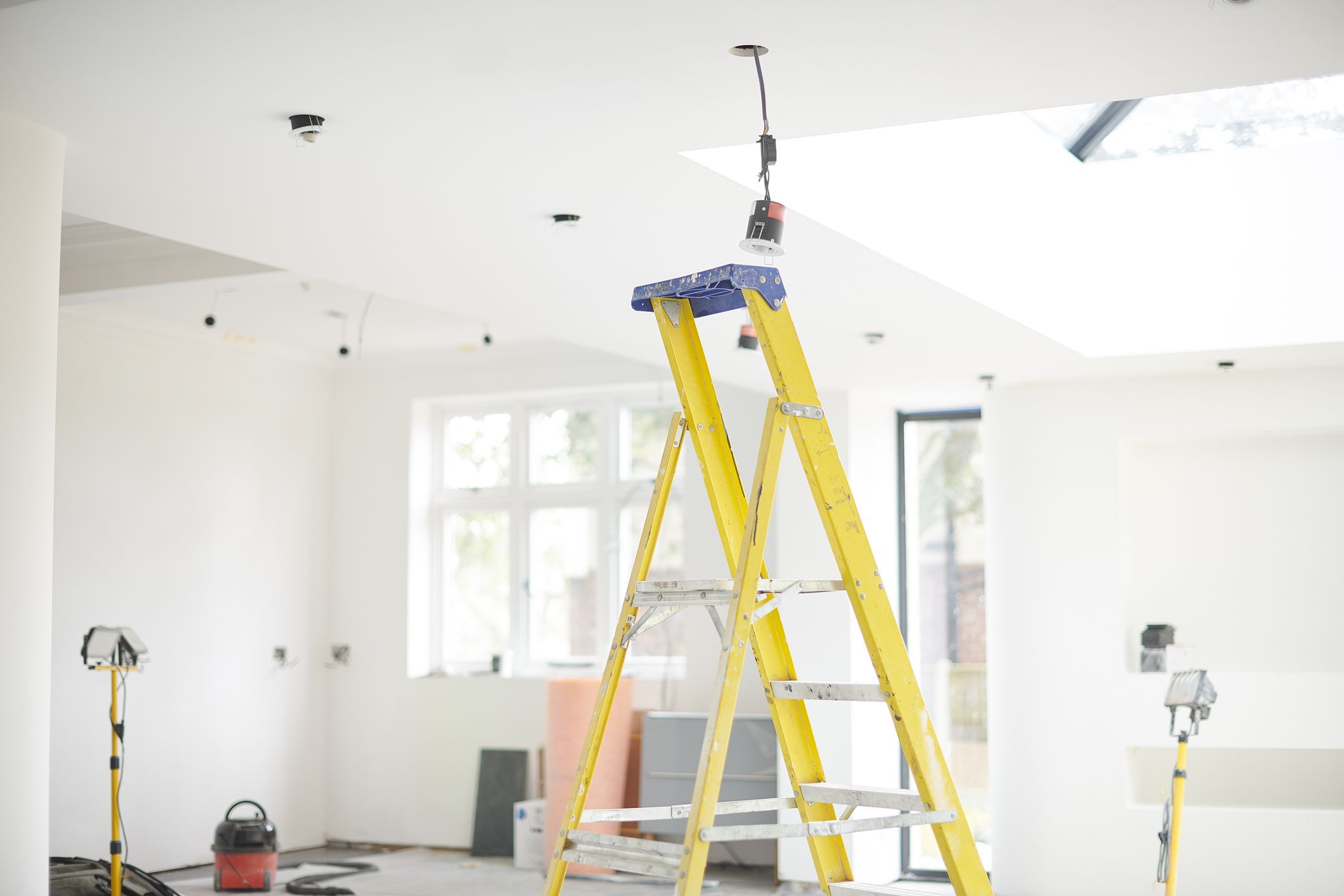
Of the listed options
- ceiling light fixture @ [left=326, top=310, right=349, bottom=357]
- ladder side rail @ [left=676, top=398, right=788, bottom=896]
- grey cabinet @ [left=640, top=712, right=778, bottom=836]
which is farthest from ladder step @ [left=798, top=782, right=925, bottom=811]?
ceiling light fixture @ [left=326, top=310, right=349, bottom=357]

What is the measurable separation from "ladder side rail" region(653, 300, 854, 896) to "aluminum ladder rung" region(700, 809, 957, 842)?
17 cm

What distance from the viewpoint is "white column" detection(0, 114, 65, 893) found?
327 cm

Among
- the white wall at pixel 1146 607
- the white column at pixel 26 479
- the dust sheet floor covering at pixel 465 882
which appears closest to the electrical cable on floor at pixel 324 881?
the dust sheet floor covering at pixel 465 882

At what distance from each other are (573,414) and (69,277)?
341 centimetres

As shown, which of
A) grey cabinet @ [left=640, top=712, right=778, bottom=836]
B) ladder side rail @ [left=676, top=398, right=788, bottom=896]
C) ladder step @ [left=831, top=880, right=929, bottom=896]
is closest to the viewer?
ladder side rail @ [left=676, top=398, right=788, bottom=896]

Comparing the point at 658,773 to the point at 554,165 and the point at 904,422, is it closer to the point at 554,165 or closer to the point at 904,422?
the point at 904,422

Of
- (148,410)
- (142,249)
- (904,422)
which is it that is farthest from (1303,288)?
(148,410)

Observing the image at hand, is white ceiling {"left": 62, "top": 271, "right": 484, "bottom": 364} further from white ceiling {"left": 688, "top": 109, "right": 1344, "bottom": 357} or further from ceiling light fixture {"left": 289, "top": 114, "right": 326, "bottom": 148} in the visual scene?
white ceiling {"left": 688, "top": 109, "right": 1344, "bottom": 357}

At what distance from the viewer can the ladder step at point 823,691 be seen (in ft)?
8.21

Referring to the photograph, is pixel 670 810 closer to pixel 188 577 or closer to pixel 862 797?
pixel 862 797

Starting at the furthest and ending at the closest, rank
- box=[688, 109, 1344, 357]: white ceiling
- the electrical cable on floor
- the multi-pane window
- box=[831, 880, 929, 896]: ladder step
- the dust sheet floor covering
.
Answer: the multi-pane window, the dust sheet floor covering, the electrical cable on floor, box=[688, 109, 1344, 357]: white ceiling, box=[831, 880, 929, 896]: ladder step

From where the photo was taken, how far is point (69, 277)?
6285 mm

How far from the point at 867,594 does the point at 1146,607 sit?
5.04 meters

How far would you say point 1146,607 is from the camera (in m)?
7.07
